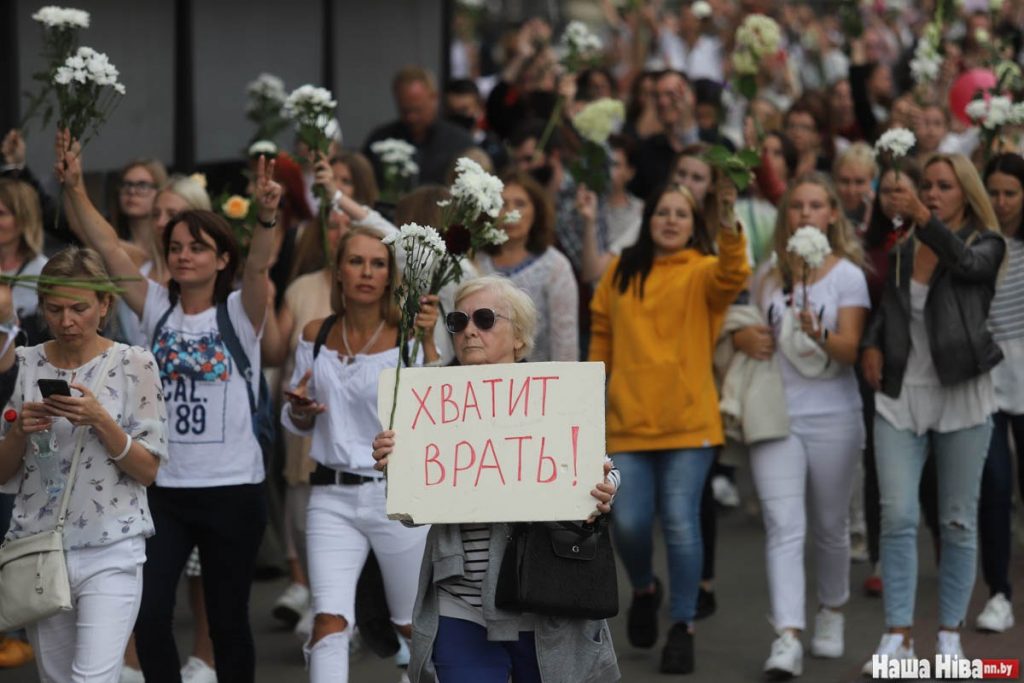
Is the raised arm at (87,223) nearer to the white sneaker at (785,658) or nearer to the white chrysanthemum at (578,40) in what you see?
the white sneaker at (785,658)

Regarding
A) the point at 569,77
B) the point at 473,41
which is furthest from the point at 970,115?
the point at 473,41

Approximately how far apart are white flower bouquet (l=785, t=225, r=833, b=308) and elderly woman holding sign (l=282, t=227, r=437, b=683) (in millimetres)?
1915

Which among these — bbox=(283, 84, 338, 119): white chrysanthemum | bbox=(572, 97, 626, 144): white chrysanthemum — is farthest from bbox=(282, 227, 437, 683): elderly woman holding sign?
bbox=(572, 97, 626, 144): white chrysanthemum

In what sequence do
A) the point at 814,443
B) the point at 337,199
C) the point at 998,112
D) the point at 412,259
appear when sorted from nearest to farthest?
the point at 412,259, the point at 337,199, the point at 814,443, the point at 998,112

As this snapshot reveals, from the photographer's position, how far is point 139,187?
8.52m

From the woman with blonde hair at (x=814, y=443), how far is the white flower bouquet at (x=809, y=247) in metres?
0.06

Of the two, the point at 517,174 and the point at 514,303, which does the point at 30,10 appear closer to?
the point at 517,174

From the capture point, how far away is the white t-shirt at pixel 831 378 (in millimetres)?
7887

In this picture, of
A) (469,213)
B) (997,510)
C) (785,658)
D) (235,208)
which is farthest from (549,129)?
(469,213)

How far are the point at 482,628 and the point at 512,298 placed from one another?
1058 mm

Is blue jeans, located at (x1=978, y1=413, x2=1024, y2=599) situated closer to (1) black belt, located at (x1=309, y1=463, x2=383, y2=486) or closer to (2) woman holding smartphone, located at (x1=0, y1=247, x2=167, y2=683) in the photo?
(1) black belt, located at (x1=309, y1=463, x2=383, y2=486)

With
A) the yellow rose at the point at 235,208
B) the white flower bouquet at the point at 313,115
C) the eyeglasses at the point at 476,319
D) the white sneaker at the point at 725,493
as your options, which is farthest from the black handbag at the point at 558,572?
the white sneaker at the point at 725,493

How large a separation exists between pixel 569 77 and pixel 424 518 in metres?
6.58

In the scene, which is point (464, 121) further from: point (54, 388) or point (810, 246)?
point (54, 388)
